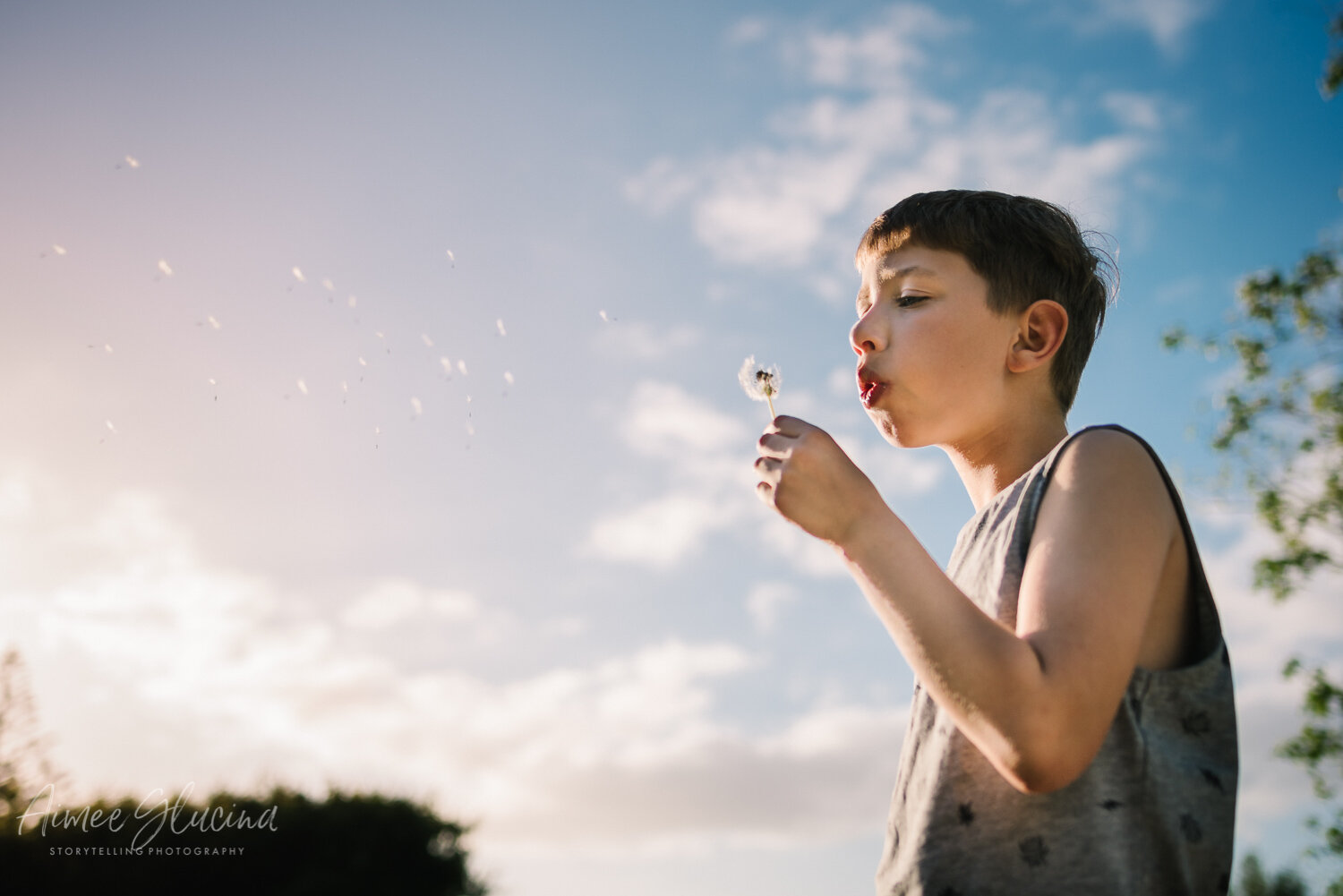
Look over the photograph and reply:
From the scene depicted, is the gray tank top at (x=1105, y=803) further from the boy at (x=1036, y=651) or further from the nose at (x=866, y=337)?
the nose at (x=866, y=337)

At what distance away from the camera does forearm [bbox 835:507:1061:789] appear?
1.36 m

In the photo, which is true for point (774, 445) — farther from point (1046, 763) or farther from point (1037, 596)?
point (1046, 763)

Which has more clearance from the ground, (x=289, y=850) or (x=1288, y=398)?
(x=1288, y=398)

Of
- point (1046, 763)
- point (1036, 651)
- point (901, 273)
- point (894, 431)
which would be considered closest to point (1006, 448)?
point (894, 431)

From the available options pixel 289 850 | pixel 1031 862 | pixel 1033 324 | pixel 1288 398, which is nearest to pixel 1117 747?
pixel 1031 862

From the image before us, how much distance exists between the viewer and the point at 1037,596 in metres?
1.52

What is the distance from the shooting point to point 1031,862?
1533 mm

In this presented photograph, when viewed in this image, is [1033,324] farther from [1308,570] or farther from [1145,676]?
[1308,570]

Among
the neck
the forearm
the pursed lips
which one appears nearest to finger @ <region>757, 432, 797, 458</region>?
the forearm

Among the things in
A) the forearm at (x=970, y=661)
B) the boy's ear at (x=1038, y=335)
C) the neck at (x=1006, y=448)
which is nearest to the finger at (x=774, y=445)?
the forearm at (x=970, y=661)

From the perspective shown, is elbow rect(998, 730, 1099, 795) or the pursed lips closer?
elbow rect(998, 730, 1099, 795)

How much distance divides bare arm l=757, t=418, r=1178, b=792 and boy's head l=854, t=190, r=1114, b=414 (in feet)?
2.61

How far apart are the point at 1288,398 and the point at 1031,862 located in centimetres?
1171

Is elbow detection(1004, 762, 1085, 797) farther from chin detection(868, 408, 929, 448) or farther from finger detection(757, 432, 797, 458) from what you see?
chin detection(868, 408, 929, 448)
